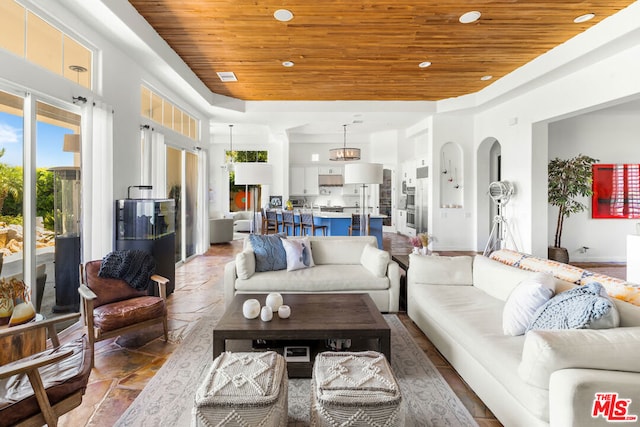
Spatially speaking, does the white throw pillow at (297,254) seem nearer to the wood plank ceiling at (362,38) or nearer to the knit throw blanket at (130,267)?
the knit throw blanket at (130,267)

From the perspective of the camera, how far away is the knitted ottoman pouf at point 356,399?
1577 millimetres

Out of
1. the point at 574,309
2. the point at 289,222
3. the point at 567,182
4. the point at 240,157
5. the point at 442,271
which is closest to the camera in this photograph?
the point at 574,309

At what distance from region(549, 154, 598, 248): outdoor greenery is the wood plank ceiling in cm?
201

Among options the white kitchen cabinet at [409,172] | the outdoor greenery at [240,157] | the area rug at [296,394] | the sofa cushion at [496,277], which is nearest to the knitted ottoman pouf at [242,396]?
the area rug at [296,394]

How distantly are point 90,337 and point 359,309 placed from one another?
2.06 meters

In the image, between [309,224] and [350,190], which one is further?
[350,190]

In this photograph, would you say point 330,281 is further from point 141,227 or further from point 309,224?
point 309,224

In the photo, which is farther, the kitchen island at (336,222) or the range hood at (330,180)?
the range hood at (330,180)

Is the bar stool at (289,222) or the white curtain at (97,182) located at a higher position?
the white curtain at (97,182)

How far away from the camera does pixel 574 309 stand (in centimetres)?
187

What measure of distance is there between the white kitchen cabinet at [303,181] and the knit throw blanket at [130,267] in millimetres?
Answer: 8557

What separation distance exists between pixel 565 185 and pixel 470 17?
154 inches

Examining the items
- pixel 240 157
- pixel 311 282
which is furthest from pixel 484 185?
pixel 240 157

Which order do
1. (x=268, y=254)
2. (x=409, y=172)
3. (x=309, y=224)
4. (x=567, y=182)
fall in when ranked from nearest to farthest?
(x=268, y=254)
(x=567, y=182)
(x=309, y=224)
(x=409, y=172)
